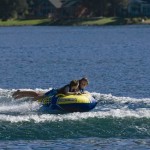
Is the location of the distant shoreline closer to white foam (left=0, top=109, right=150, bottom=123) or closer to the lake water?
the lake water

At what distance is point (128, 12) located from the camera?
576 ft

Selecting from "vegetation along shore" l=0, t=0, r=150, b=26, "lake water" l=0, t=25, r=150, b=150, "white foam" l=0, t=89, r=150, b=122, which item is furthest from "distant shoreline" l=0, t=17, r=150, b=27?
"white foam" l=0, t=89, r=150, b=122

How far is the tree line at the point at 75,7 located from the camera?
170750 millimetres

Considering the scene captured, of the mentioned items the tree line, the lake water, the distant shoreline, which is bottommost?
the distant shoreline

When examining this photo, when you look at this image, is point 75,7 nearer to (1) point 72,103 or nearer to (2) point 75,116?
(1) point 72,103

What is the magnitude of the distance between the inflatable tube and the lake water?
2.15ft

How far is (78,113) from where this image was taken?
32.1 meters

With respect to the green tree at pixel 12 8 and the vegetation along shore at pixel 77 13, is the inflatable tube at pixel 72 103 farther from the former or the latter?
the green tree at pixel 12 8

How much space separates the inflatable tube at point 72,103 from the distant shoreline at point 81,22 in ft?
441

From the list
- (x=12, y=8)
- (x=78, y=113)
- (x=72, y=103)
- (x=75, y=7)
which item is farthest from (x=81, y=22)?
(x=78, y=113)

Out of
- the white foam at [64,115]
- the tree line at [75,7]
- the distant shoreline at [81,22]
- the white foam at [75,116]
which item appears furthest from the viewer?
the tree line at [75,7]

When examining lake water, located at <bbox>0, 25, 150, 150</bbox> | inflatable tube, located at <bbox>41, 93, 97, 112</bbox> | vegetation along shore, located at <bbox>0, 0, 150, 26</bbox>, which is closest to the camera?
lake water, located at <bbox>0, 25, 150, 150</bbox>

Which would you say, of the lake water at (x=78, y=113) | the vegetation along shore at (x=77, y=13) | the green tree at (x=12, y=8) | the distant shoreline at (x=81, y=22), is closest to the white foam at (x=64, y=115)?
the lake water at (x=78, y=113)

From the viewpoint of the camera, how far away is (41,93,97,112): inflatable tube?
3288 cm
